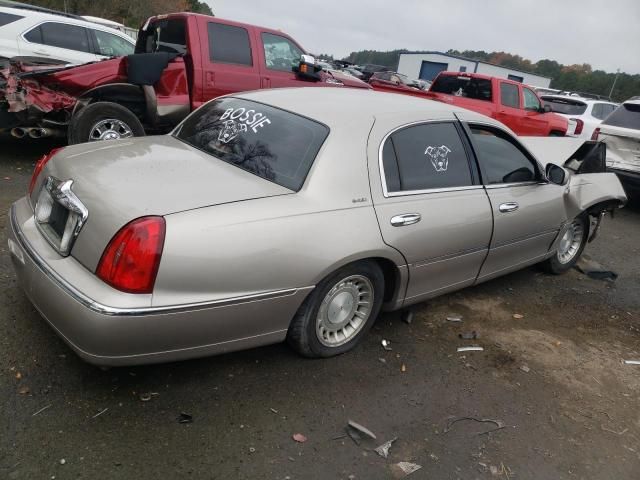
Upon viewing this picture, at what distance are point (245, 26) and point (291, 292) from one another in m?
5.34

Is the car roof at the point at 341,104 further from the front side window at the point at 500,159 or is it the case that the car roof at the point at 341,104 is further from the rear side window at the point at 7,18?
the rear side window at the point at 7,18

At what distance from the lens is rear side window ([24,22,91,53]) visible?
8.73 metres

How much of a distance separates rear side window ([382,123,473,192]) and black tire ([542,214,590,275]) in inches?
74.4

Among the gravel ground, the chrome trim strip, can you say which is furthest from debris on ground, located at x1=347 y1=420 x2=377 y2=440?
the chrome trim strip

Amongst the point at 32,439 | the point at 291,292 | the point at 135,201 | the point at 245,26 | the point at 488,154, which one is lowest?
the point at 32,439

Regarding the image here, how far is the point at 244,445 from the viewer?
2.42 m

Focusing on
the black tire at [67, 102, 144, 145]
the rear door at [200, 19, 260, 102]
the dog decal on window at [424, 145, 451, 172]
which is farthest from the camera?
the rear door at [200, 19, 260, 102]

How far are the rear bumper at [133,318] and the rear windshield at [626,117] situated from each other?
7472mm

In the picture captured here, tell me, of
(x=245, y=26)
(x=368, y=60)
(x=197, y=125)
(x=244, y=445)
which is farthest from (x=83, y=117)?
(x=368, y=60)

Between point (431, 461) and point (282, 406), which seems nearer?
point (431, 461)

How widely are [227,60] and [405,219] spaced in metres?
4.60

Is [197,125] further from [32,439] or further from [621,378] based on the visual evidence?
[621,378]

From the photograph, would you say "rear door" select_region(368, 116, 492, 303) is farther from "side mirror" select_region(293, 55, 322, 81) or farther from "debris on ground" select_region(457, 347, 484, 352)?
"side mirror" select_region(293, 55, 322, 81)

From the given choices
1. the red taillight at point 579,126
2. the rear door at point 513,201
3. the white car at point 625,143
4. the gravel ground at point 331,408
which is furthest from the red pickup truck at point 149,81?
the red taillight at point 579,126
